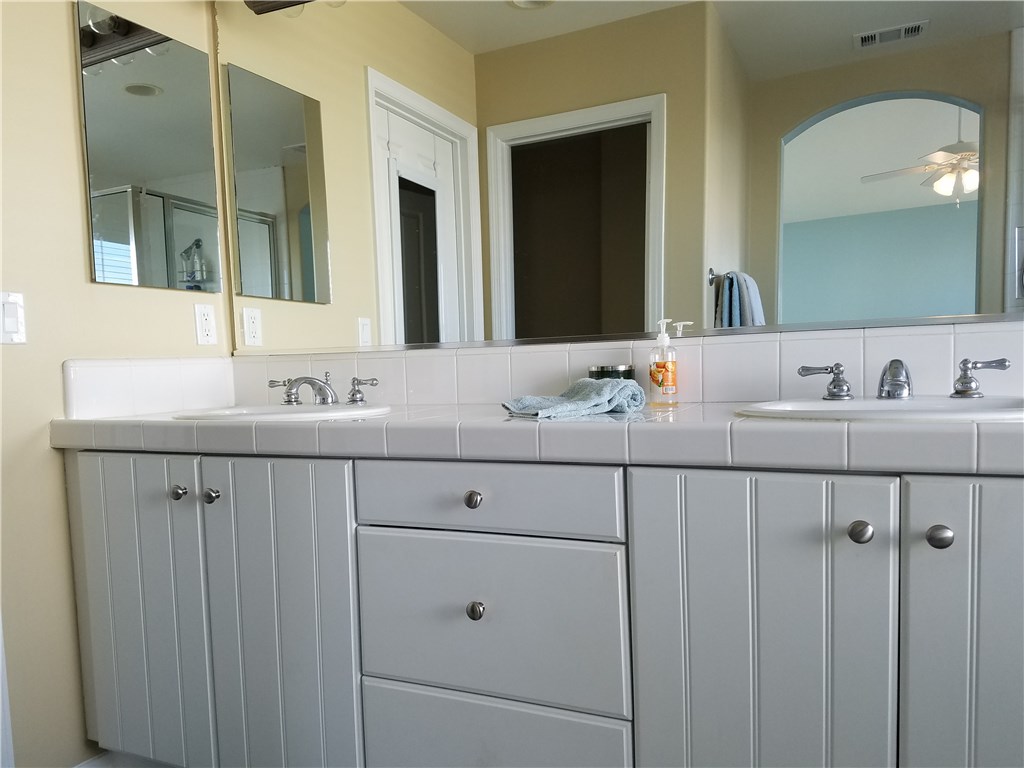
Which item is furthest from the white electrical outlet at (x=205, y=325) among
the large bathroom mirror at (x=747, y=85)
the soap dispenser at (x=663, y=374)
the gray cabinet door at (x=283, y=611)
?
the soap dispenser at (x=663, y=374)

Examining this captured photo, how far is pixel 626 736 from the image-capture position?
101 cm

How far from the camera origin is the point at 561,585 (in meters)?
1.03

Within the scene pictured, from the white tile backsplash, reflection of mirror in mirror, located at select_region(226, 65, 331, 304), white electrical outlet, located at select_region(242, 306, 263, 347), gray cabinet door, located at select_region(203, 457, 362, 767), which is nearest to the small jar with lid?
the white tile backsplash

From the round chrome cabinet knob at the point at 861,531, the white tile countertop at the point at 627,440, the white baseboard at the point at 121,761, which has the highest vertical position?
the white tile countertop at the point at 627,440

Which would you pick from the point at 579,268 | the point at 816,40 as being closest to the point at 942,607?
the point at 579,268

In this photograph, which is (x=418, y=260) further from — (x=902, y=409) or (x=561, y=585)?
(x=902, y=409)

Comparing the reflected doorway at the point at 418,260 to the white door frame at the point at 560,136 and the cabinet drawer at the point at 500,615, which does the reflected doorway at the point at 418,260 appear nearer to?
the white door frame at the point at 560,136

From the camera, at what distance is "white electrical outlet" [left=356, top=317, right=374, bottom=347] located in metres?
1.80

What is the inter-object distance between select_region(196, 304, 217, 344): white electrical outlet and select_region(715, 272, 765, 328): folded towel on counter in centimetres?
134

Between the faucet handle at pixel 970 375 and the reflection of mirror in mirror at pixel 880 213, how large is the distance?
5.0 inches

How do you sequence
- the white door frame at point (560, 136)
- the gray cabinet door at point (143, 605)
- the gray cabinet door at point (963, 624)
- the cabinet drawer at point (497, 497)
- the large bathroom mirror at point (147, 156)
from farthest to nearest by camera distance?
the large bathroom mirror at point (147, 156)
the white door frame at point (560, 136)
the gray cabinet door at point (143, 605)
the cabinet drawer at point (497, 497)
the gray cabinet door at point (963, 624)

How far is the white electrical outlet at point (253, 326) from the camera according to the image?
190 centimetres

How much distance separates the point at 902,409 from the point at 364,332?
4.16 feet

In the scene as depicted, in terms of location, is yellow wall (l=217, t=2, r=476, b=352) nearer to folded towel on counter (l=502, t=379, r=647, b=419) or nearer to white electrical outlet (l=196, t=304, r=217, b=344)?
white electrical outlet (l=196, t=304, r=217, b=344)
